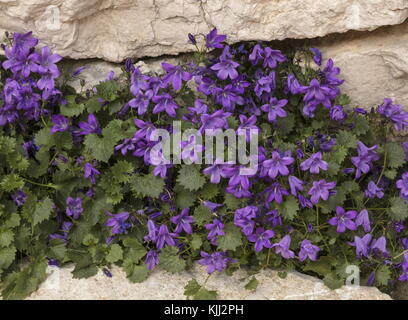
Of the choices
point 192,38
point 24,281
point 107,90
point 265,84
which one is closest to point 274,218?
point 265,84

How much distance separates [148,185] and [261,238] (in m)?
0.70

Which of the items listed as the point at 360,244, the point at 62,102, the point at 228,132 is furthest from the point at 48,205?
the point at 360,244

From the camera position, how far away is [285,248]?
135 inches

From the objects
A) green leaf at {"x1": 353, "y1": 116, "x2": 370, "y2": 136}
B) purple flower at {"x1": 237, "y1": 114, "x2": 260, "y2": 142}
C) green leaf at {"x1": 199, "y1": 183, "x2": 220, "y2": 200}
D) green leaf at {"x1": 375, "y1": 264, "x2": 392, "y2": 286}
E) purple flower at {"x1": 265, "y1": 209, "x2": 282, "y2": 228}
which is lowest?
green leaf at {"x1": 375, "y1": 264, "x2": 392, "y2": 286}

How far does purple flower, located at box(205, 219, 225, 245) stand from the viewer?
346 centimetres

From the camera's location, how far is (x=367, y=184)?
151 inches

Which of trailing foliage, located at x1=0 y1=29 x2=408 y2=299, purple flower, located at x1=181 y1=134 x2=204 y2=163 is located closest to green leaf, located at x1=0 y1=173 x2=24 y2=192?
trailing foliage, located at x1=0 y1=29 x2=408 y2=299

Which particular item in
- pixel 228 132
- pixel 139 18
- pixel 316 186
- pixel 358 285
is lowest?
pixel 358 285

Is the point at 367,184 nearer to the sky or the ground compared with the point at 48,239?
nearer to the sky

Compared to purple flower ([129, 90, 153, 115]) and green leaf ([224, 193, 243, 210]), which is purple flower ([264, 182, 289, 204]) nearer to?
green leaf ([224, 193, 243, 210])

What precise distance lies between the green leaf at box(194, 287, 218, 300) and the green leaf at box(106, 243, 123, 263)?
503 millimetres

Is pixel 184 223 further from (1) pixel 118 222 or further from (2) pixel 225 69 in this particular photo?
(2) pixel 225 69

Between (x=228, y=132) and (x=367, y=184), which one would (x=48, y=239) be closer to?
(x=228, y=132)

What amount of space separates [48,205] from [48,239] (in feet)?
0.94
